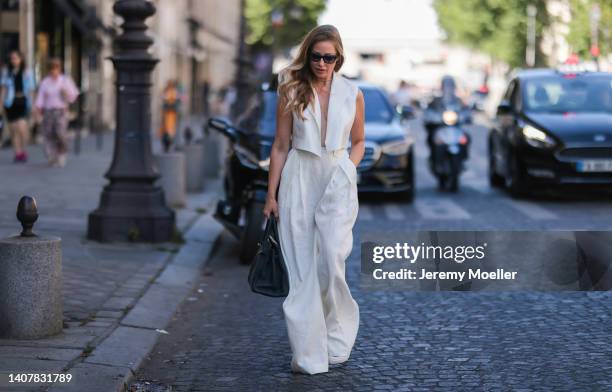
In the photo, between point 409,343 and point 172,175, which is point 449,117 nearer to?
point 172,175

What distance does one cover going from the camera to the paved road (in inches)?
230

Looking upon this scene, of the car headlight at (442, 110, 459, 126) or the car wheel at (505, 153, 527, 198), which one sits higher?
the car headlight at (442, 110, 459, 126)

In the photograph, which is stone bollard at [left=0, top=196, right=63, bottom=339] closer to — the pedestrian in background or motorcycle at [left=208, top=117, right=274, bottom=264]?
motorcycle at [left=208, top=117, right=274, bottom=264]

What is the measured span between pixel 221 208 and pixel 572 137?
5448mm

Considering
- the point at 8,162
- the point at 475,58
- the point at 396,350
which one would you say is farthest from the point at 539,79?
the point at 475,58

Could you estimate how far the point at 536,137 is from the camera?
49.2 feet

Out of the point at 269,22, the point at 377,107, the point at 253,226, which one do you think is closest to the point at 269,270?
the point at 253,226

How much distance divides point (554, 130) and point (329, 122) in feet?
30.6

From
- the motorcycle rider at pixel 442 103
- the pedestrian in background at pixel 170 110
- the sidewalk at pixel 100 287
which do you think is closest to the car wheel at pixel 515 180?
the motorcycle rider at pixel 442 103

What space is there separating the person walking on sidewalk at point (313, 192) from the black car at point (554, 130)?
29.6 feet

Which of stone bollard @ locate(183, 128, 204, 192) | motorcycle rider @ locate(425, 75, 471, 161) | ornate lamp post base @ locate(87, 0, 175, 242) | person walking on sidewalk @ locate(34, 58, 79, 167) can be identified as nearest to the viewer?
ornate lamp post base @ locate(87, 0, 175, 242)

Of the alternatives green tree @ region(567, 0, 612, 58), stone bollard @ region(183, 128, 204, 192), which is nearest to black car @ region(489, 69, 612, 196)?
stone bollard @ region(183, 128, 204, 192)

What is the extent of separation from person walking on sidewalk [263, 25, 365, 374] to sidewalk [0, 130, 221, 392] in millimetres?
860

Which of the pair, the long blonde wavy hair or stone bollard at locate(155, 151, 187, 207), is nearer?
the long blonde wavy hair
